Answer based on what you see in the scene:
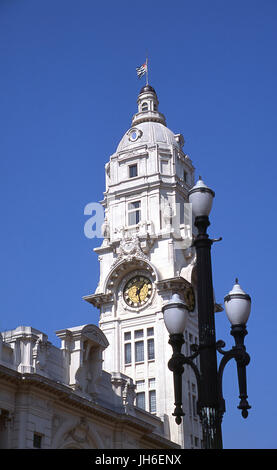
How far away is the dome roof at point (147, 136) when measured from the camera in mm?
74625

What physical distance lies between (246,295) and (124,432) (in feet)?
116

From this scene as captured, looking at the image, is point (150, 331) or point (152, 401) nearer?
point (152, 401)

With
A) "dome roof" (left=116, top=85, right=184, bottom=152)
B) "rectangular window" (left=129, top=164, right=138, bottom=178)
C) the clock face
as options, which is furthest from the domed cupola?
the clock face

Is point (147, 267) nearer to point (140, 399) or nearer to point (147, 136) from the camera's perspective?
point (140, 399)

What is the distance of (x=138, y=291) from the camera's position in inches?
2640

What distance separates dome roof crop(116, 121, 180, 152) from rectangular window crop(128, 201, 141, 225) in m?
6.12

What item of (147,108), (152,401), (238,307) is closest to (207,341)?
(238,307)

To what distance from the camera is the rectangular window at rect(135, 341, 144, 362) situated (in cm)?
6531

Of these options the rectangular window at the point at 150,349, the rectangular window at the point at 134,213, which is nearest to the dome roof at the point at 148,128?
the rectangular window at the point at 134,213

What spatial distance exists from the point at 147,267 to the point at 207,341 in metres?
49.0

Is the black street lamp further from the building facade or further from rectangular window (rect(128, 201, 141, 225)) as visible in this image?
rectangular window (rect(128, 201, 141, 225))

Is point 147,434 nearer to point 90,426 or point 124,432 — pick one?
point 124,432
